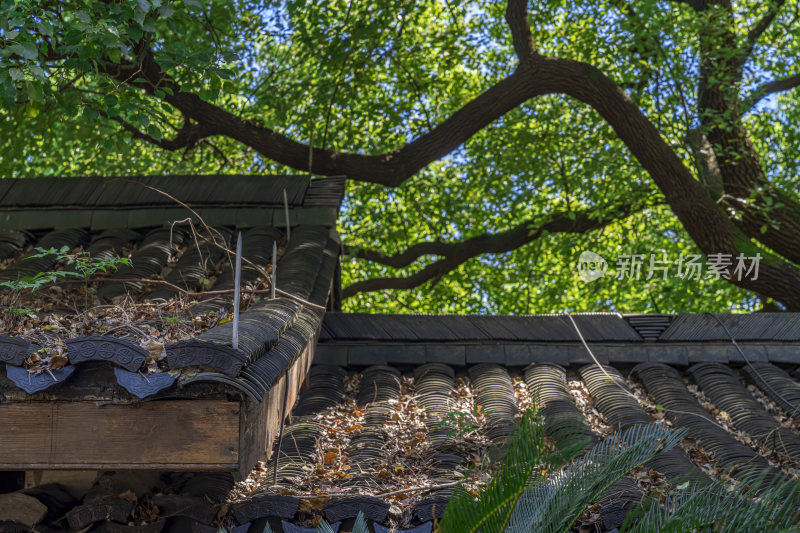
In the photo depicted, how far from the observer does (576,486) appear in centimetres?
226

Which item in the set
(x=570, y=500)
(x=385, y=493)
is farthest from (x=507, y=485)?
(x=385, y=493)

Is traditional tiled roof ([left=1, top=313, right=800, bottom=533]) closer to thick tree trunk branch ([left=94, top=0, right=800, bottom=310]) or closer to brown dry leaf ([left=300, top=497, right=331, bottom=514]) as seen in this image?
brown dry leaf ([left=300, top=497, right=331, bottom=514])

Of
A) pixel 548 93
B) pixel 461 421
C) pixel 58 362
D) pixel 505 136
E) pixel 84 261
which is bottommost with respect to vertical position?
pixel 461 421

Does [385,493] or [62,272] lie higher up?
[62,272]

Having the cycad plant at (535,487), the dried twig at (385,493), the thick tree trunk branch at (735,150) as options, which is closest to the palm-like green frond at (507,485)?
the cycad plant at (535,487)

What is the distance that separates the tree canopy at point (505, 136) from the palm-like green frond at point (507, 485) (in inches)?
130

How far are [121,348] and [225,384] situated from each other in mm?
289

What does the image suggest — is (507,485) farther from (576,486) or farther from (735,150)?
(735,150)

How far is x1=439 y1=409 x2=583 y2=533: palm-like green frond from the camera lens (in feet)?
7.06

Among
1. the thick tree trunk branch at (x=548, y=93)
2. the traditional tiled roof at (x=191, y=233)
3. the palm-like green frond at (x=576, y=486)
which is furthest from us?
the thick tree trunk branch at (x=548, y=93)

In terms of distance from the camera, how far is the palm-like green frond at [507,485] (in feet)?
7.06

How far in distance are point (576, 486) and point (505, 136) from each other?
9829 mm

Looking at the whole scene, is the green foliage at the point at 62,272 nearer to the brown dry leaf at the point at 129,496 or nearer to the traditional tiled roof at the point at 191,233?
the traditional tiled roof at the point at 191,233

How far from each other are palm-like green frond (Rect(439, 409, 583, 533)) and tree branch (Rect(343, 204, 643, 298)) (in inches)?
297
